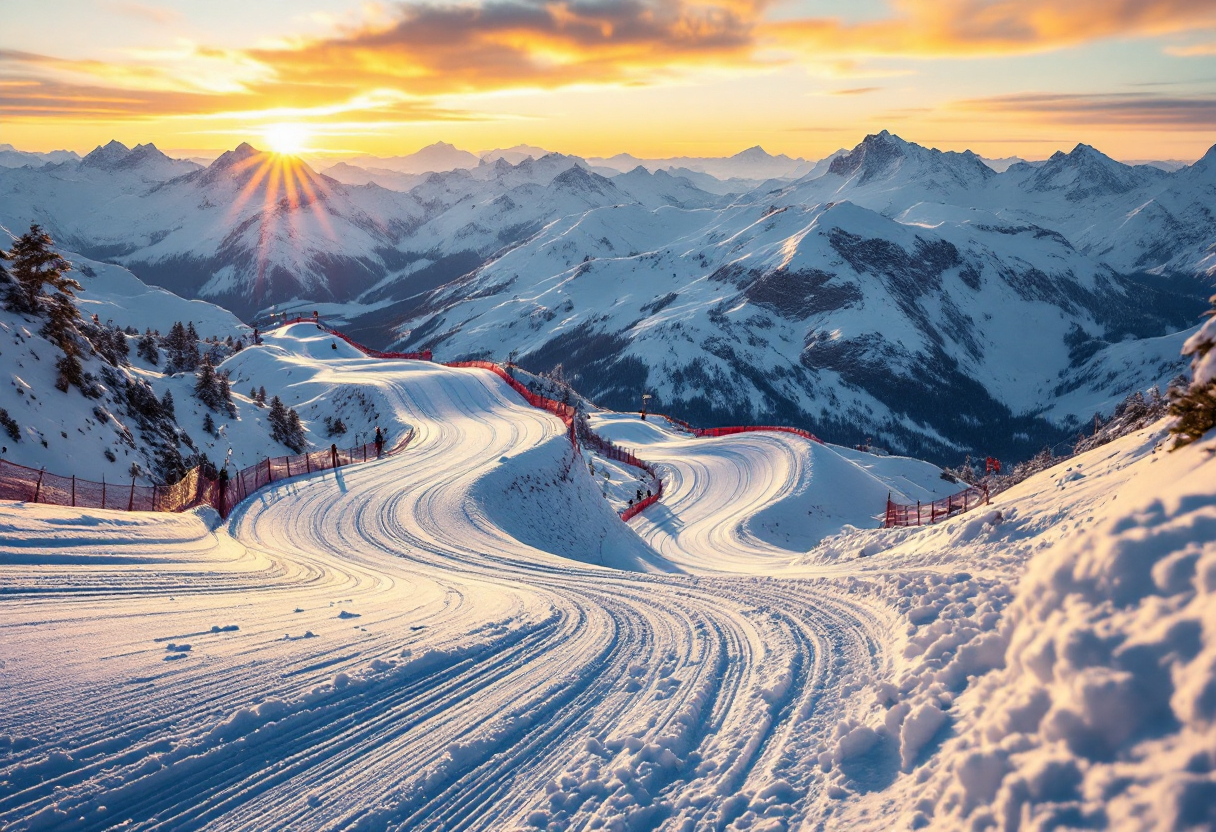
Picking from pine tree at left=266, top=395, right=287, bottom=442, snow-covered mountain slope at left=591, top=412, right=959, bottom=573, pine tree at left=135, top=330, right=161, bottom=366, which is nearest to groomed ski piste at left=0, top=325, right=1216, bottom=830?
snow-covered mountain slope at left=591, top=412, right=959, bottom=573

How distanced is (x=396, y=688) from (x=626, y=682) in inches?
108

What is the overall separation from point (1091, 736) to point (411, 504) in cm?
1929

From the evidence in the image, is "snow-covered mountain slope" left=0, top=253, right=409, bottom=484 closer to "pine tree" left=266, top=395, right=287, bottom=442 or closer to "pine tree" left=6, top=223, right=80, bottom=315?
"pine tree" left=266, top=395, right=287, bottom=442

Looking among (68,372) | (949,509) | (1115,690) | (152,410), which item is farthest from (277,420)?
(1115,690)

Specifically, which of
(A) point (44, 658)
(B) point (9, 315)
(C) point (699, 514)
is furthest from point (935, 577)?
(B) point (9, 315)

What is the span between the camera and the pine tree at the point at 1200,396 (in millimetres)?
6355

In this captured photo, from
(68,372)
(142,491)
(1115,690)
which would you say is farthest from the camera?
(68,372)

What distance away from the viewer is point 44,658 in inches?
289

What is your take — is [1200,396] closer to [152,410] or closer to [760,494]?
[760,494]

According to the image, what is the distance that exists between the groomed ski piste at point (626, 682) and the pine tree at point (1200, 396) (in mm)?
478

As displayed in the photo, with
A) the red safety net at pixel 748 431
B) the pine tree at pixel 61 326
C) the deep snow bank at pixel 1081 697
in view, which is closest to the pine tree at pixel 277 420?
the pine tree at pixel 61 326

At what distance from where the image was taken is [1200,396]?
257 inches

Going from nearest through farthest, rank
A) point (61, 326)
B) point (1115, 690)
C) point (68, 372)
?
point (1115, 690) < point (68, 372) < point (61, 326)

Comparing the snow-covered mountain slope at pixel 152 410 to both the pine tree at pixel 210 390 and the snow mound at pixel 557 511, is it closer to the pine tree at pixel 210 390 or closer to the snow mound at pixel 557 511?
the pine tree at pixel 210 390
